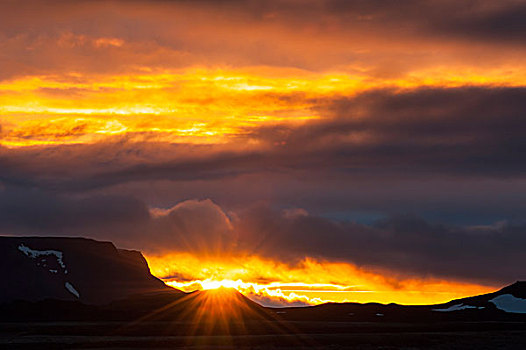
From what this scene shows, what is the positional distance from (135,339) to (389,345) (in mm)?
47044

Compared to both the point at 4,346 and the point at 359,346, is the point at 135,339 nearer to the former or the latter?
the point at 4,346

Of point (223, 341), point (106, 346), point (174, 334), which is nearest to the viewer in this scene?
point (106, 346)

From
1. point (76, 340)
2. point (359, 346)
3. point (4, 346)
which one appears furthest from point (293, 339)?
point (4, 346)

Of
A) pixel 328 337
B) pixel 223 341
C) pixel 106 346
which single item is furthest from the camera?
pixel 328 337

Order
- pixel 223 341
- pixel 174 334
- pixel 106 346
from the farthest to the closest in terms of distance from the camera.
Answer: pixel 174 334 → pixel 223 341 → pixel 106 346

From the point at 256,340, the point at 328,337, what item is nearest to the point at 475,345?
the point at 328,337

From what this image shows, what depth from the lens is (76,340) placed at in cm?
13950

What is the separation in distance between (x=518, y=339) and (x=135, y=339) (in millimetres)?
74860

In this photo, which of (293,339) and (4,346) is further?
(293,339)

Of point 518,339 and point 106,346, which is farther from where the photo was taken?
point 518,339

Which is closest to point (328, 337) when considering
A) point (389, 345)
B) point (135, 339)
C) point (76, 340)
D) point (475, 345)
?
point (389, 345)

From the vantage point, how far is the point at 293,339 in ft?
466

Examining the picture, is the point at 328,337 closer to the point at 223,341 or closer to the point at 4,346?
the point at 223,341

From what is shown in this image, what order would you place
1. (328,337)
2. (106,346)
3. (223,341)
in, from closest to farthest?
(106,346), (223,341), (328,337)
